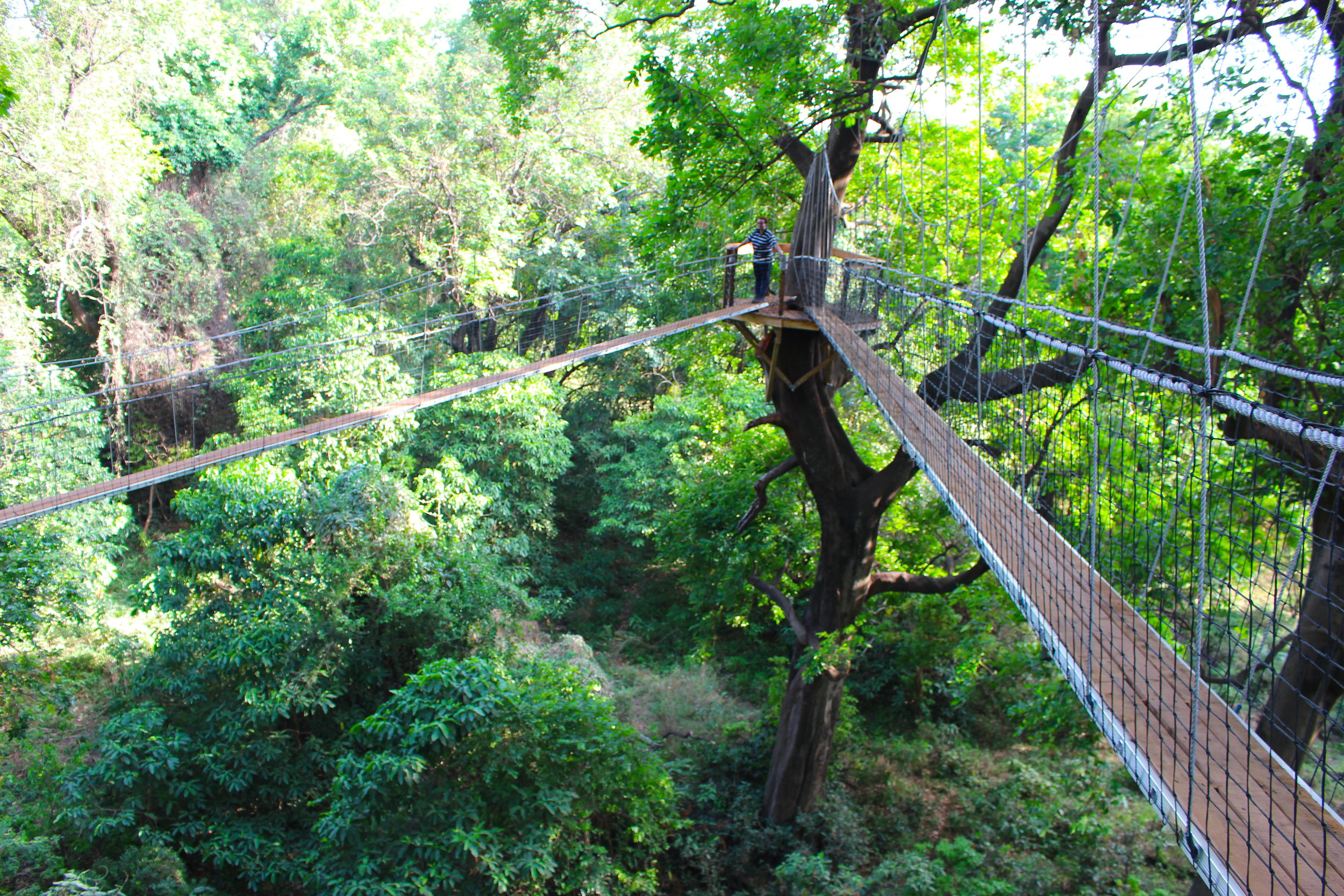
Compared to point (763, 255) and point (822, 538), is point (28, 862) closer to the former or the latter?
point (822, 538)

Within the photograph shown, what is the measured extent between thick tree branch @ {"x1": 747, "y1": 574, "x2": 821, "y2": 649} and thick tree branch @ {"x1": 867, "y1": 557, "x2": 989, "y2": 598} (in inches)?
19.3

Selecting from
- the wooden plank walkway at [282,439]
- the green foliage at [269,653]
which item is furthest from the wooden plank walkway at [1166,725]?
the green foliage at [269,653]

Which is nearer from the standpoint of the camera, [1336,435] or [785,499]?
[1336,435]

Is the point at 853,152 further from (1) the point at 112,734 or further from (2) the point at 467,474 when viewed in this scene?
(2) the point at 467,474

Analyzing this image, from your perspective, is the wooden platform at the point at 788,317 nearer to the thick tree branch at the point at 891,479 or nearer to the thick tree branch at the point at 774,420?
the thick tree branch at the point at 774,420

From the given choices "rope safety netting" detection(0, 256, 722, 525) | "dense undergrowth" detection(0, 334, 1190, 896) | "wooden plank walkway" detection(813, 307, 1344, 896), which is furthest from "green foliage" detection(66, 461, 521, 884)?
"wooden plank walkway" detection(813, 307, 1344, 896)

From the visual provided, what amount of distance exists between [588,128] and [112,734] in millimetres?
9172

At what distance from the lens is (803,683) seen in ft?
17.8

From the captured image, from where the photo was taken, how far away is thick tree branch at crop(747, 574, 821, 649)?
5270 millimetres

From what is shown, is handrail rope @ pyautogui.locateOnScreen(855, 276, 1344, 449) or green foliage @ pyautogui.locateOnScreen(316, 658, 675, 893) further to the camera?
green foliage @ pyautogui.locateOnScreen(316, 658, 675, 893)

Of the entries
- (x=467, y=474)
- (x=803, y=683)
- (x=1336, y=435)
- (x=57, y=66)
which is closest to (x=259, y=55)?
(x=57, y=66)

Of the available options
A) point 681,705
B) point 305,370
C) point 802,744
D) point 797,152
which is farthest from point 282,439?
point 305,370

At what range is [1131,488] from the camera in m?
4.40

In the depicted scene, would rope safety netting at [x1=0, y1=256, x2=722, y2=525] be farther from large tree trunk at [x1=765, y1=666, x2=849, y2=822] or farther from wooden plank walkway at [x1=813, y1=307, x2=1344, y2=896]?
wooden plank walkway at [x1=813, y1=307, x2=1344, y2=896]
